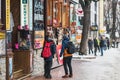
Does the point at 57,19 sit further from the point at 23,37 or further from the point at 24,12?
the point at 23,37

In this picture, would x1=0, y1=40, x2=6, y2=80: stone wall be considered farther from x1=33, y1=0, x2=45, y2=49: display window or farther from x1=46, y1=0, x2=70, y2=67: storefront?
x1=46, y1=0, x2=70, y2=67: storefront

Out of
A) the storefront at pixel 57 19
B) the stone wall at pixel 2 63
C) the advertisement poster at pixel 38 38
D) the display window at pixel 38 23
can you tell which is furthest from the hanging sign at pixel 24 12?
the stone wall at pixel 2 63

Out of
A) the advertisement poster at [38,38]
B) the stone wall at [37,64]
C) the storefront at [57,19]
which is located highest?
the storefront at [57,19]

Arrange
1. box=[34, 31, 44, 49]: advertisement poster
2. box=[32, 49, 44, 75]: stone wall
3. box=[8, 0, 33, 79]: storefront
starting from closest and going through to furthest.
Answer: box=[8, 0, 33, 79]: storefront
box=[32, 49, 44, 75]: stone wall
box=[34, 31, 44, 49]: advertisement poster

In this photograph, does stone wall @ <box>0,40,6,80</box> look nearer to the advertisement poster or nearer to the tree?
the advertisement poster

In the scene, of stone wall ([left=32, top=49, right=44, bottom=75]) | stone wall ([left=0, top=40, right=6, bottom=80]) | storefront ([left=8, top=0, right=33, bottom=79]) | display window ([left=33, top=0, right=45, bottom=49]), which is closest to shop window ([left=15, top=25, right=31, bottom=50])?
storefront ([left=8, top=0, right=33, bottom=79])

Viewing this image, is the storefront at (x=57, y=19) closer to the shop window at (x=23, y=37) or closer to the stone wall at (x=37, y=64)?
the stone wall at (x=37, y=64)

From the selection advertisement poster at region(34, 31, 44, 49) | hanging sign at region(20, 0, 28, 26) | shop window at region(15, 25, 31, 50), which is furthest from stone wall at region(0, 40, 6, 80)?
advertisement poster at region(34, 31, 44, 49)

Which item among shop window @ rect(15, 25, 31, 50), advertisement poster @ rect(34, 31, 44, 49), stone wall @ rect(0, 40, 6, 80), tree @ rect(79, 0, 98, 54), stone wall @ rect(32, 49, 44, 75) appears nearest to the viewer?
stone wall @ rect(0, 40, 6, 80)

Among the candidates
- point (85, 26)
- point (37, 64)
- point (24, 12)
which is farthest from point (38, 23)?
point (85, 26)

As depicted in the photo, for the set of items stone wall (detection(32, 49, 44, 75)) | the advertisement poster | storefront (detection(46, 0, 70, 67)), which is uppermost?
storefront (detection(46, 0, 70, 67))

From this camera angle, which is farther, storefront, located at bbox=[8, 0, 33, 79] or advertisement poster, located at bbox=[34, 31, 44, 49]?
advertisement poster, located at bbox=[34, 31, 44, 49]

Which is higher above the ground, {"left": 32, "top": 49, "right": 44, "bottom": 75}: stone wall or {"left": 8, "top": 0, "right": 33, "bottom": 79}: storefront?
{"left": 8, "top": 0, "right": 33, "bottom": 79}: storefront

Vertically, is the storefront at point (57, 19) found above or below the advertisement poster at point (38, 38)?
above
